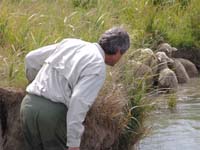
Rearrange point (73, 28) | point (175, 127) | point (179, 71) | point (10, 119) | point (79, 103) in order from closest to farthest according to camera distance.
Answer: point (79, 103), point (10, 119), point (73, 28), point (175, 127), point (179, 71)

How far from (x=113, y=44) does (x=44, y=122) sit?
809 millimetres

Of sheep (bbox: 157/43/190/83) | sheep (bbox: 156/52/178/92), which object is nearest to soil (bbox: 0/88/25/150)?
sheep (bbox: 156/52/178/92)

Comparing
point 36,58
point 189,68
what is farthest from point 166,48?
point 36,58

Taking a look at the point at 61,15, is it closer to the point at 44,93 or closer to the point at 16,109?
the point at 16,109

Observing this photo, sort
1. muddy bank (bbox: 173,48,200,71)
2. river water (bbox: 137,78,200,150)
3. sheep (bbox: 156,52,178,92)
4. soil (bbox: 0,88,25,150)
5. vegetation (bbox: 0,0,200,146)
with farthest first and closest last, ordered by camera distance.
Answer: muddy bank (bbox: 173,48,200,71)
sheep (bbox: 156,52,178,92)
river water (bbox: 137,78,200,150)
vegetation (bbox: 0,0,200,146)
soil (bbox: 0,88,25,150)

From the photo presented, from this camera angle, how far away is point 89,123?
639 cm

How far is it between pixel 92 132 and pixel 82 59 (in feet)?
5.69

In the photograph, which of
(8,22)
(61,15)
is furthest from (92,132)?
(61,15)

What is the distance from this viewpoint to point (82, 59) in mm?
4844

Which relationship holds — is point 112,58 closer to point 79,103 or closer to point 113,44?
point 113,44

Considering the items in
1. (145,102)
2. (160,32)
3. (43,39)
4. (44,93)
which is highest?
(44,93)

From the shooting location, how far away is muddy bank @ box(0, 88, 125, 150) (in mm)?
6270

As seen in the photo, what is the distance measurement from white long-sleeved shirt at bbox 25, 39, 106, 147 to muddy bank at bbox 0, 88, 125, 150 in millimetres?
1181

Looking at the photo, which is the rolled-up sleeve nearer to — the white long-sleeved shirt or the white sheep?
the white long-sleeved shirt
